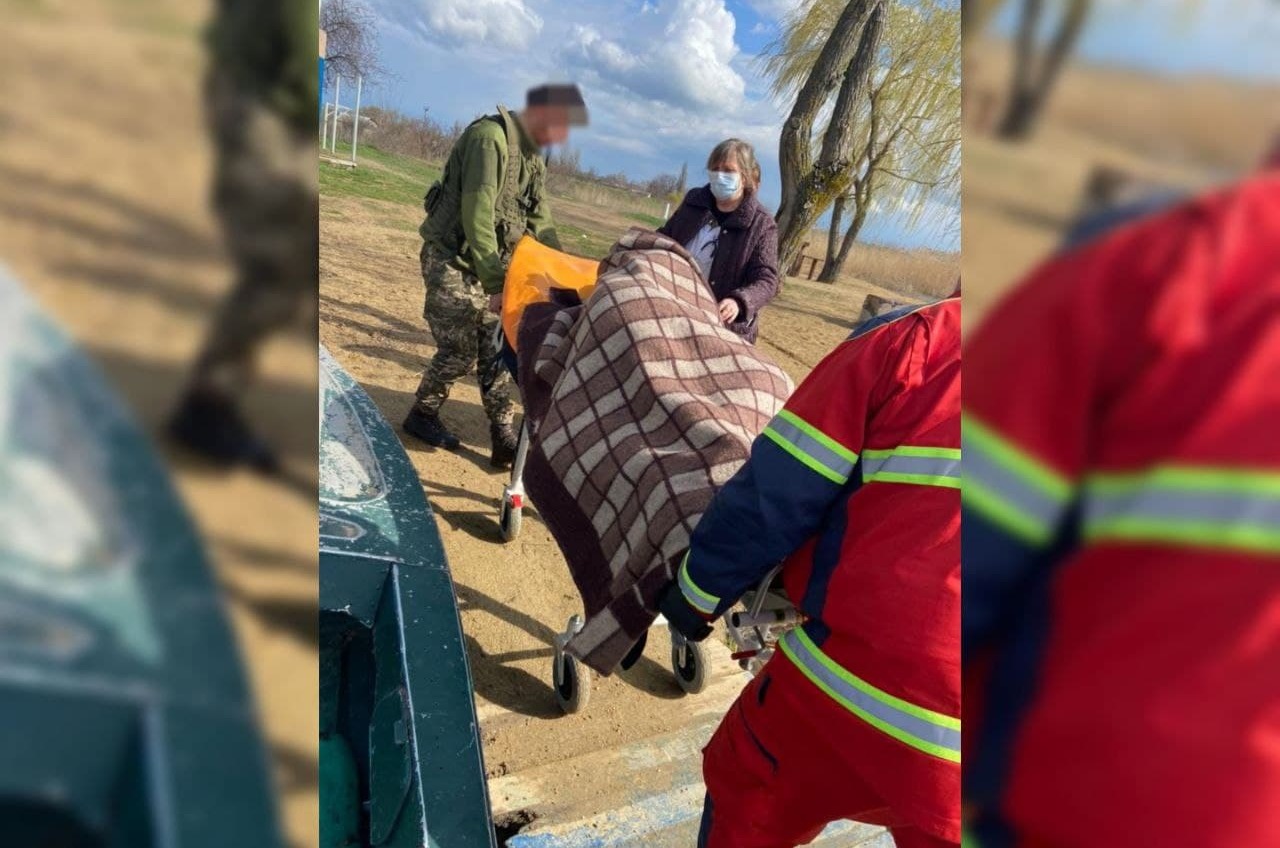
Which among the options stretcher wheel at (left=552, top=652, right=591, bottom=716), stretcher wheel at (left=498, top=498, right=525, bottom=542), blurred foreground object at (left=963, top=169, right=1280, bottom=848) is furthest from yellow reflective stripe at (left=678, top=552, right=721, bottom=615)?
stretcher wheel at (left=498, top=498, right=525, bottom=542)

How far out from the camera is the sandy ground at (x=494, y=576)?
253 cm

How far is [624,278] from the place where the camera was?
7.98 ft

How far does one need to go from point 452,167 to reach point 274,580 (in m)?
3.52

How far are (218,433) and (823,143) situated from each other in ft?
21.3

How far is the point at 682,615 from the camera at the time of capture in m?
1.59

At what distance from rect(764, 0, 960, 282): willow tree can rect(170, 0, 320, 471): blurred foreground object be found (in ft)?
0.76

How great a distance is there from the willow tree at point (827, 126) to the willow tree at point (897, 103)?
5 cm

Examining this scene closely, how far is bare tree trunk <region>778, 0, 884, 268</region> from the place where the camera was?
5566 millimetres

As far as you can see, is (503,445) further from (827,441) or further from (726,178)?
(827,441)

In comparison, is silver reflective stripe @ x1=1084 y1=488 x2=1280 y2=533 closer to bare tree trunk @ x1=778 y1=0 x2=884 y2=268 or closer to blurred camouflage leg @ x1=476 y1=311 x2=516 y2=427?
blurred camouflage leg @ x1=476 y1=311 x2=516 y2=427

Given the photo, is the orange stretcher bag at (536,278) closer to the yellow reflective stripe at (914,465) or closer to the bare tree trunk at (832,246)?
the yellow reflective stripe at (914,465)

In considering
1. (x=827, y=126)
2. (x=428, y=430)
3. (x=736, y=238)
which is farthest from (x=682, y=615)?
(x=827, y=126)

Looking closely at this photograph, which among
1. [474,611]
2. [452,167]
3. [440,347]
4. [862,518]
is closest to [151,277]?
[862,518]

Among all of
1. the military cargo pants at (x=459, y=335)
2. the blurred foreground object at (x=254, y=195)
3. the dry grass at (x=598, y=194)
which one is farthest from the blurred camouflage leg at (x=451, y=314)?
the blurred foreground object at (x=254, y=195)
